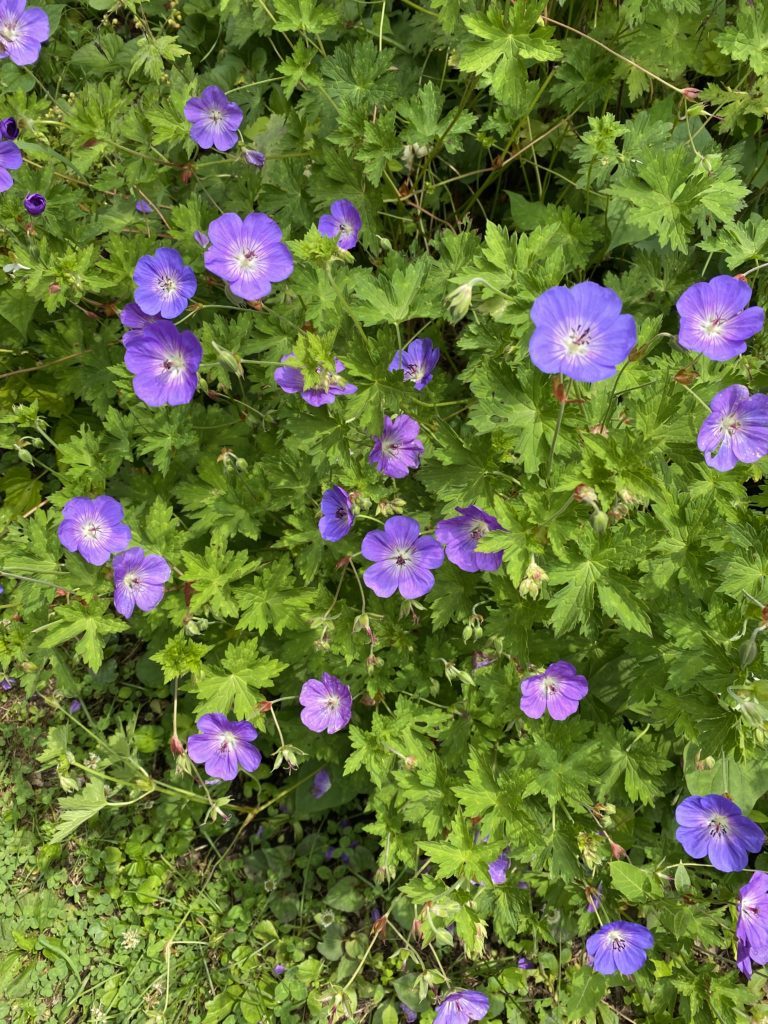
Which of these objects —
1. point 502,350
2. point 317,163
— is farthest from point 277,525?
point 317,163

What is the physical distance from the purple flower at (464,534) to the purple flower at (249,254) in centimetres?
91

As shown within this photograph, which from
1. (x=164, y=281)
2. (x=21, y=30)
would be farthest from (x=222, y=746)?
(x=21, y=30)

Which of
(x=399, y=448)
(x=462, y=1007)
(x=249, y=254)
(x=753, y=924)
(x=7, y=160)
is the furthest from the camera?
(x=462, y=1007)

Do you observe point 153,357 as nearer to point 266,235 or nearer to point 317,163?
point 266,235

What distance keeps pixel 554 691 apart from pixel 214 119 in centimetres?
242

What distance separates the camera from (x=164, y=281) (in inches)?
97.7

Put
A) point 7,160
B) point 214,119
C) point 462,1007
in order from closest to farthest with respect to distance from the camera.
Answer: point 7,160 < point 462,1007 < point 214,119

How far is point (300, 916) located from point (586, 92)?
351 cm

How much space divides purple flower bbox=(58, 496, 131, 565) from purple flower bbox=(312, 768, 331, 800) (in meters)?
1.31

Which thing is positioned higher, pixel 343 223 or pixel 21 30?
pixel 21 30

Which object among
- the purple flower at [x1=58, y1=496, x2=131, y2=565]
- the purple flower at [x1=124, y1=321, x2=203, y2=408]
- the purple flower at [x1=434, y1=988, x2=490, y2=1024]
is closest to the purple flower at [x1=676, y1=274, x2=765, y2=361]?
the purple flower at [x1=124, y1=321, x2=203, y2=408]

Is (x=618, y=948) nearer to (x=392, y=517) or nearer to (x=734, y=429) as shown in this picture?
(x=392, y=517)

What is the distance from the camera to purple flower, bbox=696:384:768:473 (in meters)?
1.99

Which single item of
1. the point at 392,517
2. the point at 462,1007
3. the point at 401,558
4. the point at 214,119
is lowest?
the point at 462,1007
